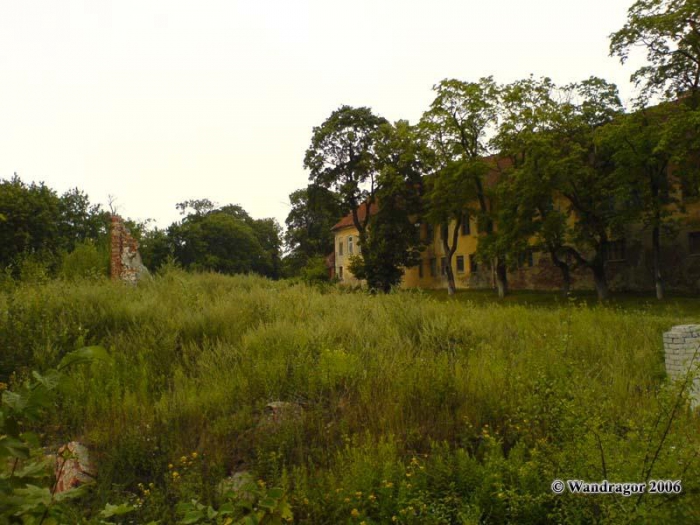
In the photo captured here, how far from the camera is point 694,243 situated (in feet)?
104

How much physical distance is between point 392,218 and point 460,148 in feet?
27.0

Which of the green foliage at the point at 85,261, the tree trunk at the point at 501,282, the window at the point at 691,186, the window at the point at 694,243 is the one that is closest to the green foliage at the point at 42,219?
the green foliage at the point at 85,261

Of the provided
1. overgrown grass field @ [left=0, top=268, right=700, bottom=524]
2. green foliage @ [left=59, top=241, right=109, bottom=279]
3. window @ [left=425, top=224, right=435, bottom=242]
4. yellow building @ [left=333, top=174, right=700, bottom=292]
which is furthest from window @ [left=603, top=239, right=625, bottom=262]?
green foliage @ [left=59, top=241, right=109, bottom=279]

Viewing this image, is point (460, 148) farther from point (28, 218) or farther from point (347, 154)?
point (28, 218)

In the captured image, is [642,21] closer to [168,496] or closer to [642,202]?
[642,202]

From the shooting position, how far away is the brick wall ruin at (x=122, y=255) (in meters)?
16.1

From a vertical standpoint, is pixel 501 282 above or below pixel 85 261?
below

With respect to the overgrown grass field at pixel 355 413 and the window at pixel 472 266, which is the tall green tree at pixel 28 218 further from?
the window at pixel 472 266

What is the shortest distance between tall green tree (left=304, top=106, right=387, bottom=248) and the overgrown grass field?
3412cm

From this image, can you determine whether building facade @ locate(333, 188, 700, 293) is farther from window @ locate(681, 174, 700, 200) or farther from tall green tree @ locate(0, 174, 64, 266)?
tall green tree @ locate(0, 174, 64, 266)

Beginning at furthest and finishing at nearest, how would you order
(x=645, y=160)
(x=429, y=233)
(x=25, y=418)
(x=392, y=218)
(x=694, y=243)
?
(x=429, y=233) < (x=392, y=218) < (x=694, y=243) < (x=645, y=160) < (x=25, y=418)

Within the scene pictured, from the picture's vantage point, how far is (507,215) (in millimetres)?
31672

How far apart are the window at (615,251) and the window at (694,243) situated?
12.9 feet

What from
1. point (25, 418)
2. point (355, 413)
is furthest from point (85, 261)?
point (25, 418)
